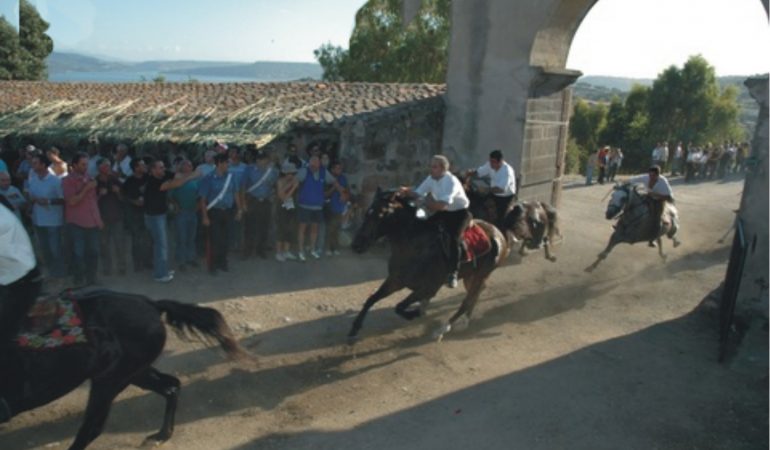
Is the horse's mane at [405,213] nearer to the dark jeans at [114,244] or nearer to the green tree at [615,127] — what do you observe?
the dark jeans at [114,244]

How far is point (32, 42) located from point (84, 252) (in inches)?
1128

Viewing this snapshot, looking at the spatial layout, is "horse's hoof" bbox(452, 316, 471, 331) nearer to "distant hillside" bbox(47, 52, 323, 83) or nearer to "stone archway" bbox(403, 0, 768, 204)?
"stone archway" bbox(403, 0, 768, 204)

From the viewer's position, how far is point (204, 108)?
1400 cm

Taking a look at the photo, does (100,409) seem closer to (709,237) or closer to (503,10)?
(503,10)

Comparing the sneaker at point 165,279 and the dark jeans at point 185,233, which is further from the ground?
the dark jeans at point 185,233

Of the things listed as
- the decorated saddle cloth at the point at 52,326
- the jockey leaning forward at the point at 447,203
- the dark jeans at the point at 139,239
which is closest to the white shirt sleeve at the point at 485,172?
the jockey leaning forward at the point at 447,203

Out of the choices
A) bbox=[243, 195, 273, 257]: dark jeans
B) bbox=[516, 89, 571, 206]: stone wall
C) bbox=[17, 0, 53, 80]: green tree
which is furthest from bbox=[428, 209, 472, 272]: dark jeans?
bbox=[17, 0, 53, 80]: green tree

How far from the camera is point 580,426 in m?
6.00

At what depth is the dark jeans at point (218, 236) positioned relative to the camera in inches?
401

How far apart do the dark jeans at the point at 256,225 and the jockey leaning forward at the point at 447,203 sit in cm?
417

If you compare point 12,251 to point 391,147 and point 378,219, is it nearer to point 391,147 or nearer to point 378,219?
point 378,219

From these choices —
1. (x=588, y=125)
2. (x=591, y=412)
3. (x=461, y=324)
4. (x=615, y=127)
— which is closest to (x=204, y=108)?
(x=461, y=324)

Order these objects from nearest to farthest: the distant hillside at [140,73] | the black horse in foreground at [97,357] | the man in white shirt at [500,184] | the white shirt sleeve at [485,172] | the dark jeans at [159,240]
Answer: the black horse in foreground at [97,357]
the dark jeans at [159,240]
the man in white shirt at [500,184]
the white shirt sleeve at [485,172]
the distant hillside at [140,73]

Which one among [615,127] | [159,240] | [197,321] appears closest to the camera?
[197,321]
